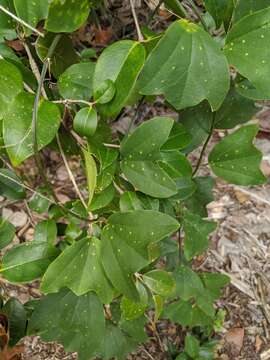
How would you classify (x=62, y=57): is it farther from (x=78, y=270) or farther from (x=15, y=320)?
(x=15, y=320)

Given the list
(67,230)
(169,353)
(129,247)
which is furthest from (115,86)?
(169,353)

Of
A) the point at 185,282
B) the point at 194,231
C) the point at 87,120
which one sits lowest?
the point at 185,282

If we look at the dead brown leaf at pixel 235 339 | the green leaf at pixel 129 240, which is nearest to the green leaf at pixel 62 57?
the green leaf at pixel 129 240

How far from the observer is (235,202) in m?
1.78

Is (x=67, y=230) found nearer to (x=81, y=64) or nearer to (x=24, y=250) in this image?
(x=24, y=250)

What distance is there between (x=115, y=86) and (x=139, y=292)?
355mm

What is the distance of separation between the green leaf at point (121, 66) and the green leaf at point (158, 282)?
32 centimetres

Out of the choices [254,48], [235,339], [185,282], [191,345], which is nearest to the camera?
[254,48]

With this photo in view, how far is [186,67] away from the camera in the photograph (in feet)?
2.46

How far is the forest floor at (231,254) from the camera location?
1.56 m

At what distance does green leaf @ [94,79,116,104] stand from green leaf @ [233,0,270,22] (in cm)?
20

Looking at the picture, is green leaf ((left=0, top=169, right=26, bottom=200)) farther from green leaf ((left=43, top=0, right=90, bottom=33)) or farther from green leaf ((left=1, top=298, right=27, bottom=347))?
green leaf ((left=43, top=0, right=90, bottom=33))

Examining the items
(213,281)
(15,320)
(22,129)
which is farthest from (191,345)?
(22,129)

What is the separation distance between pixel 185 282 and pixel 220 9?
2.06 ft
